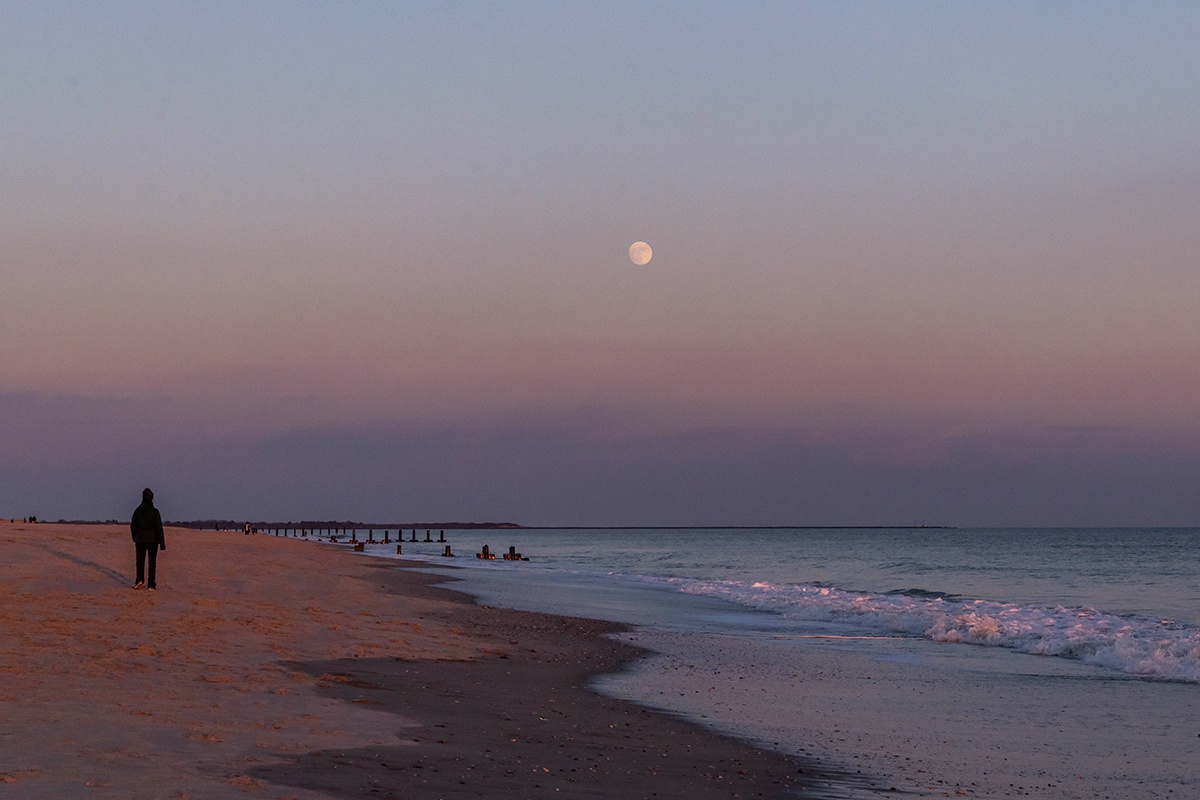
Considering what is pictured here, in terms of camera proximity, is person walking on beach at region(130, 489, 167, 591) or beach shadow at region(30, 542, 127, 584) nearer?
person walking on beach at region(130, 489, 167, 591)

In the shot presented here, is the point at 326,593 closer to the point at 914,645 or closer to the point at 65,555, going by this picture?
the point at 65,555

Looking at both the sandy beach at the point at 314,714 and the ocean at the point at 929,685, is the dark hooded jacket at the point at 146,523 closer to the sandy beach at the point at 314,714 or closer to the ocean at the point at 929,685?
the sandy beach at the point at 314,714

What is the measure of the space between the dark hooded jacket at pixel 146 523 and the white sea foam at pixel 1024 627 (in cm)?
1712

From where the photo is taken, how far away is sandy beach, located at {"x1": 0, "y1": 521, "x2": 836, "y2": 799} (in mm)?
8039

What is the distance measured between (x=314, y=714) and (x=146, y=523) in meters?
13.2

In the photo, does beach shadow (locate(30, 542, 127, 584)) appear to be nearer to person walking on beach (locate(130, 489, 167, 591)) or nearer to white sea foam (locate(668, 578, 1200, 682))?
person walking on beach (locate(130, 489, 167, 591))

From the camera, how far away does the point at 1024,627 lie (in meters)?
26.3

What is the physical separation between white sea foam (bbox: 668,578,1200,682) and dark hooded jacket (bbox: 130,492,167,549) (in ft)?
56.2

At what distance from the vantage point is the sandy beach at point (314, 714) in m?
8.04

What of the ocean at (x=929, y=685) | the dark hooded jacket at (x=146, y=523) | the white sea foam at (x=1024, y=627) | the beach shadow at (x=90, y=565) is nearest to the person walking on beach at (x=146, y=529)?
the dark hooded jacket at (x=146, y=523)

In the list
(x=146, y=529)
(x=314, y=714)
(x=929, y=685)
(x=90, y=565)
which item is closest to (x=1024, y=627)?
(x=929, y=685)

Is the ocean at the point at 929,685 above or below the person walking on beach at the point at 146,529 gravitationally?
below

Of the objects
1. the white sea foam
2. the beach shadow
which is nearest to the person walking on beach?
the beach shadow

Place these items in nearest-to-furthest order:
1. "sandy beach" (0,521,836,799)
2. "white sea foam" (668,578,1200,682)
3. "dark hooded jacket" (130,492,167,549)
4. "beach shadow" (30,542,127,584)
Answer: "sandy beach" (0,521,836,799) < "white sea foam" (668,578,1200,682) < "dark hooded jacket" (130,492,167,549) < "beach shadow" (30,542,127,584)
